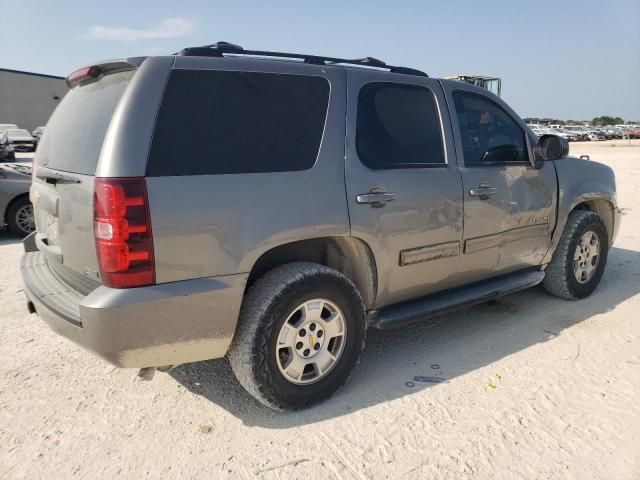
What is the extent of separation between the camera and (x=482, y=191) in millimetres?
3693

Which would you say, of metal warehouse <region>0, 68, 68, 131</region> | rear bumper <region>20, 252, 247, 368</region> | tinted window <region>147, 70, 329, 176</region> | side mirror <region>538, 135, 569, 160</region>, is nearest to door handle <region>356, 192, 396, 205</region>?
tinted window <region>147, 70, 329, 176</region>

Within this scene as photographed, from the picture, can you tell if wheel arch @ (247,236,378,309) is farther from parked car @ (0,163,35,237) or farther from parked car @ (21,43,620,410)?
parked car @ (0,163,35,237)

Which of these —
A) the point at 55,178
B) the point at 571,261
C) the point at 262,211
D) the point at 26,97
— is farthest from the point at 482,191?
the point at 26,97

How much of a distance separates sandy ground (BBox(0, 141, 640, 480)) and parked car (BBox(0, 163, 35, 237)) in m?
4.50

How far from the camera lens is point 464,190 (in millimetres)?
3582

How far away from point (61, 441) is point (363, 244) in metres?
1.99

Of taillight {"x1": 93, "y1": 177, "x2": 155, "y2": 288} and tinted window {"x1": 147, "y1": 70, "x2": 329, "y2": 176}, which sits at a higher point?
tinted window {"x1": 147, "y1": 70, "x2": 329, "y2": 176}

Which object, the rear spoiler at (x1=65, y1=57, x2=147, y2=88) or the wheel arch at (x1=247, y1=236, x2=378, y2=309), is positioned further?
the wheel arch at (x1=247, y1=236, x2=378, y2=309)

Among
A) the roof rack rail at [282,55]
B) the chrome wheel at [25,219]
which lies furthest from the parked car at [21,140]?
the roof rack rail at [282,55]

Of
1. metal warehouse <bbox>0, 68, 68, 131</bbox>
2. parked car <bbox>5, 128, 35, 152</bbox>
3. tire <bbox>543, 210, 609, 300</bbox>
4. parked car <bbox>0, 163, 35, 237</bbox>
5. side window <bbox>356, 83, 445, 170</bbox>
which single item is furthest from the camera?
metal warehouse <bbox>0, 68, 68, 131</bbox>

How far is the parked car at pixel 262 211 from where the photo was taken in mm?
2381

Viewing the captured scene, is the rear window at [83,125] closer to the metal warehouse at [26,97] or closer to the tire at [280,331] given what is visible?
the tire at [280,331]

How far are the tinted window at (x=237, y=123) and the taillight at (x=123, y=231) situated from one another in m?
0.15

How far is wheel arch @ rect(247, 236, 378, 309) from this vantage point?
299 centimetres
